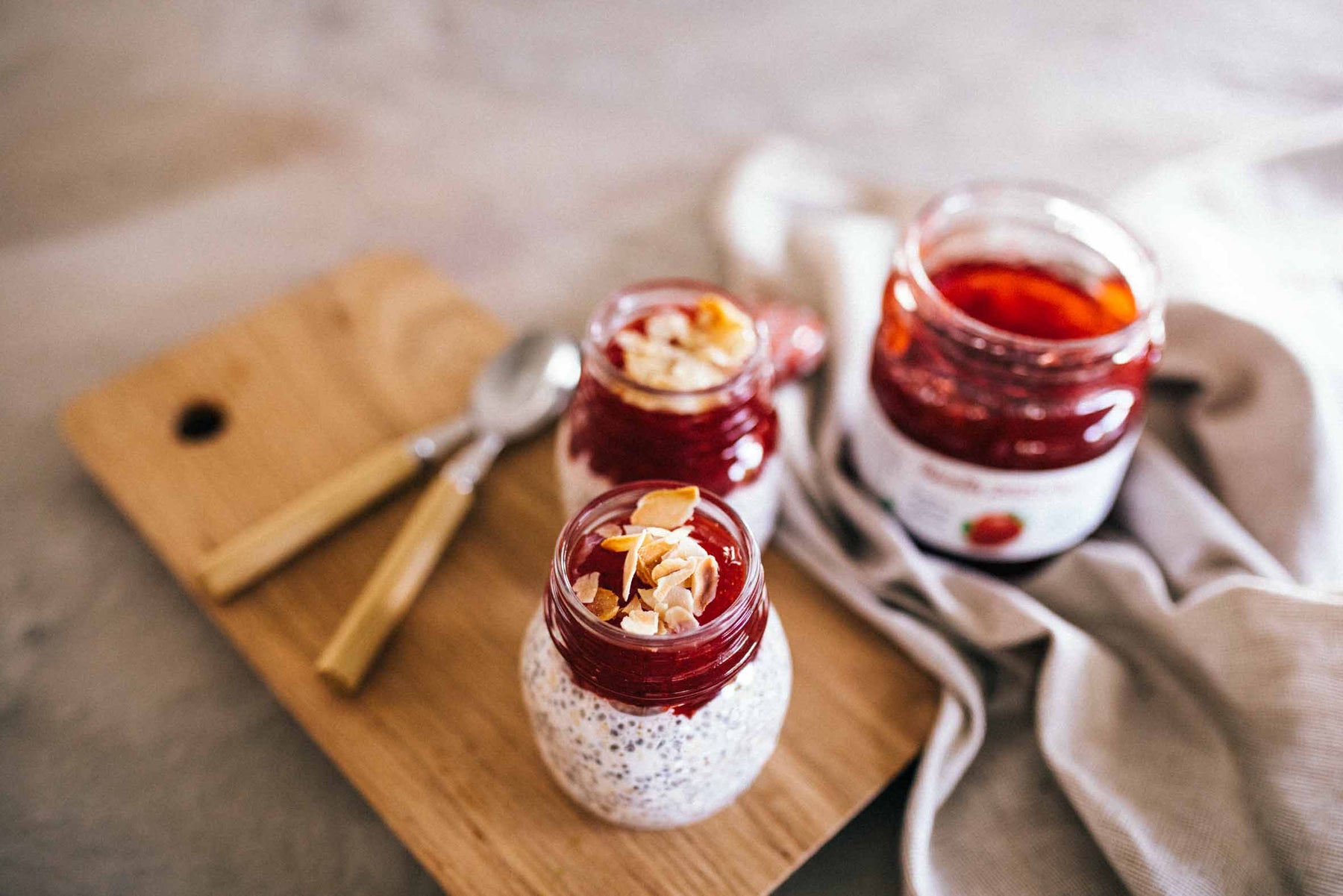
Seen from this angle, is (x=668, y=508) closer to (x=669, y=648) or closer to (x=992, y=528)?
(x=669, y=648)

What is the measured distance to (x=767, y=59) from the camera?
121cm

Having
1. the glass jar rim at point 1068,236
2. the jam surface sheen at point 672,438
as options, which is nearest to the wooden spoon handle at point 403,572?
the jam surface sheen at point 672,438

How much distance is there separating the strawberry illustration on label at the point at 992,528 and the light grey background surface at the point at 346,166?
0.17 metres

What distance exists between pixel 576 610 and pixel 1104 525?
453 mm

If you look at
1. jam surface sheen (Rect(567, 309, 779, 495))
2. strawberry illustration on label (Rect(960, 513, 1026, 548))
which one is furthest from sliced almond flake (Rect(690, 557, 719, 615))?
strawberry illustration on label (Rect(960, 513, 1026, 548))

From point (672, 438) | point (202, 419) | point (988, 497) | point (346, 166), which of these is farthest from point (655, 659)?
point (346, 166)

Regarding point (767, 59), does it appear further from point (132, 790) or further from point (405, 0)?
point (132, 790)

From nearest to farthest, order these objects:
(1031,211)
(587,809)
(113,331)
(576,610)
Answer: (576,610) < (587,809) < (1031,211) < (113,331)

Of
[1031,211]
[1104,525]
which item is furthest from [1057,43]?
[1104,525]

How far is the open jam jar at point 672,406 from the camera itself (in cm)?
59

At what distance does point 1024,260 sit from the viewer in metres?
0.75

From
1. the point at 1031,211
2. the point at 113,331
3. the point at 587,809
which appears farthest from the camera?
the point at 113,331

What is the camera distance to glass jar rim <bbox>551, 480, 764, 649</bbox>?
18.4 inches

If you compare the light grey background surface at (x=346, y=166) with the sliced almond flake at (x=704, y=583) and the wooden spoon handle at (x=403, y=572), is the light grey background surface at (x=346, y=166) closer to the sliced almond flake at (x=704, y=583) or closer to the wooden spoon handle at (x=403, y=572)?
the wooden spoon handle at (x=403, y=572)
